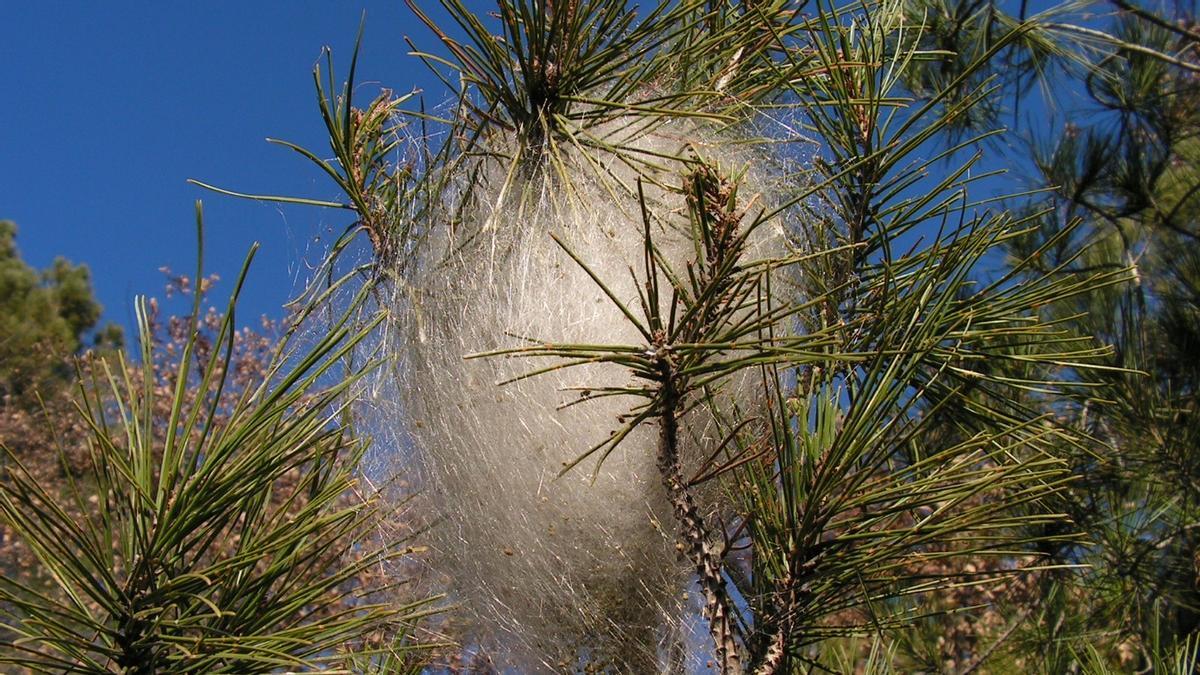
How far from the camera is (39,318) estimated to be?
455 inches

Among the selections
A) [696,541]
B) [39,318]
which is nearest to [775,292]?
[696,541]

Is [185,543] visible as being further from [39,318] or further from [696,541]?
[39,318]

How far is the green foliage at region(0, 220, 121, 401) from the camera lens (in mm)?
9430

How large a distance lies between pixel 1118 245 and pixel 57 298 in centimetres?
1177

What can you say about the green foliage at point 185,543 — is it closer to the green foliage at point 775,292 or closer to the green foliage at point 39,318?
the green foliage at point 775,292

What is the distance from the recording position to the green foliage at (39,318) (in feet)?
30.9

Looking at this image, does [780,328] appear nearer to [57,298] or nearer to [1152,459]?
[1152,459]

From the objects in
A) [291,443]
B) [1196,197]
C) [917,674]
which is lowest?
[917,674]

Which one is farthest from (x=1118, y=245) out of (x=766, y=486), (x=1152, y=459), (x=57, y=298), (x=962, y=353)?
(x=57, y=298)

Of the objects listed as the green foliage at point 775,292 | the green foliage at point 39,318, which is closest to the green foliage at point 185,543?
the green foliage at point 775,292

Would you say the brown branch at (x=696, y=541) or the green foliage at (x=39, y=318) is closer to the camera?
the brown branch at (x=696, y=541)

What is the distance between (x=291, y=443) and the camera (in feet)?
3.19

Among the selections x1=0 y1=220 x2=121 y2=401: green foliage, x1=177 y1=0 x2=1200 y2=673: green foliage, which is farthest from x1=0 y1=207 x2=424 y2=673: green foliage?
x1=0 y1=220 x2=121 y2=401: green foliage

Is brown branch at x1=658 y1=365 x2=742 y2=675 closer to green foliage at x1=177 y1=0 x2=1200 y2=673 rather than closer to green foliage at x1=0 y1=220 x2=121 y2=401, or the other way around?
green foliage at x1=177 y1=0 x2=1200 y2=673
